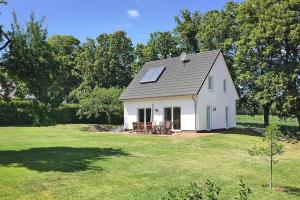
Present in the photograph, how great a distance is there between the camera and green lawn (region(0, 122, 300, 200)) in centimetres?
1200

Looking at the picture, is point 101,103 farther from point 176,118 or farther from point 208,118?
point 208,118

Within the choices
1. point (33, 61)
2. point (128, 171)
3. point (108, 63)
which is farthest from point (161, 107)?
point (108, 63)

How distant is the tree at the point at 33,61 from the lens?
2042cm

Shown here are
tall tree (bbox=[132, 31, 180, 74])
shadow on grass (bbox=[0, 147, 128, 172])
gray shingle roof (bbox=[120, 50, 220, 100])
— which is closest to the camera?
shadow on grass (bbox=[0, 147, 128, 172])

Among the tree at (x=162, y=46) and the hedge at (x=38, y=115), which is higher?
the tree at (x=162, y=46)

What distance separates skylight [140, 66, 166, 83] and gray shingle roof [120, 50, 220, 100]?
0.31m

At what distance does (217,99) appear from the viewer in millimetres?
35500

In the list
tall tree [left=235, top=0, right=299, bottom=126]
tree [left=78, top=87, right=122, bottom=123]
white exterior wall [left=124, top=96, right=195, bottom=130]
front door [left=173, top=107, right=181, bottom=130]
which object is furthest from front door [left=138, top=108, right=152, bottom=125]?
tall tree [left=235, top=0, right=299, bottom=126]

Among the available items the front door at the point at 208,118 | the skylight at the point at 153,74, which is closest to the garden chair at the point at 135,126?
the skylight at the point at 153,74

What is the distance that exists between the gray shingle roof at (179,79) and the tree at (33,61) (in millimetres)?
13897

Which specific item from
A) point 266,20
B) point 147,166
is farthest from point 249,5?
point 147,166

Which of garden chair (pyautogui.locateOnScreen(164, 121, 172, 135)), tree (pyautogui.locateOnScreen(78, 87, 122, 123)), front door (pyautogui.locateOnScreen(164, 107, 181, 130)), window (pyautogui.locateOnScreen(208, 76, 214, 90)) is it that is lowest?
garden chair (pyautogui.locateOnScreen(164, 121, 172, 135))

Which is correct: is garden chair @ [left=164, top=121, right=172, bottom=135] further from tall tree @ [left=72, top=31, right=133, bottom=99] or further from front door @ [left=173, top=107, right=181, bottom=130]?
tall tree @ [left=72, top=31, right=133, bottom=99]

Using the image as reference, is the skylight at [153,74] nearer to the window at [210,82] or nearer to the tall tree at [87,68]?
the window at [210,82]
